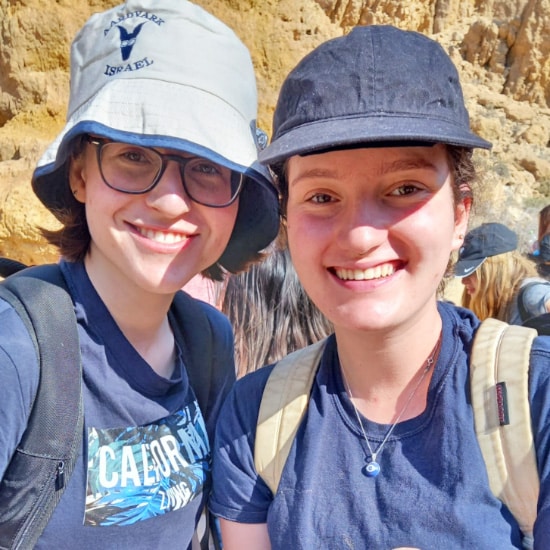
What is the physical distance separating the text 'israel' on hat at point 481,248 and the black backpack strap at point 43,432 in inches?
111

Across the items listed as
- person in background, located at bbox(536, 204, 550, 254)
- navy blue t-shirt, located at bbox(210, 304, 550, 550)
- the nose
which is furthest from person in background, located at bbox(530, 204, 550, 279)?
the nose

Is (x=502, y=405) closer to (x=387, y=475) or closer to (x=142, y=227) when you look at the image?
(x=387, y=475)

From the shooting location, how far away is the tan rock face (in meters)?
6.60

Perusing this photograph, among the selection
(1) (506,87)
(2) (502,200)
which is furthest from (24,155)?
(1) (506,87)

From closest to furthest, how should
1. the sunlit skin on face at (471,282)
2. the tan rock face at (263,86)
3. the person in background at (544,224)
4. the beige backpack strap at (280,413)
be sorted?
the beige backpack strap at (280,413)
the sunlit skin on face at (471,282)
the person in background at (544,224)
the tan rock face at (263,86)

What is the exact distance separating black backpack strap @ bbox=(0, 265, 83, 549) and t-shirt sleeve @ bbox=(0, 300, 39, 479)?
17 millimetres

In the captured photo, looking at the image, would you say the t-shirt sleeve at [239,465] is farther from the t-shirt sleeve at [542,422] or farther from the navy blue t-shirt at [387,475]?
the t-shirt sleeve at [542,422]

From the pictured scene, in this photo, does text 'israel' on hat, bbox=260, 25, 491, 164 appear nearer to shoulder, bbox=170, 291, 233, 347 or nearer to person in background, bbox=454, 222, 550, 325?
shoulder, bbox=170, 291, 233, 347

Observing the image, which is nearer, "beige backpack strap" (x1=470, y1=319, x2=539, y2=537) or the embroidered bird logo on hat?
"beige backpack strap" (x1=470, y1=319, x2=539, y2=537)

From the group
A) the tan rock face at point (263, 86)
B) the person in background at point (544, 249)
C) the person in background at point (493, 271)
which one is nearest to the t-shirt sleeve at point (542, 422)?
the tan rock face at point (263, 86)

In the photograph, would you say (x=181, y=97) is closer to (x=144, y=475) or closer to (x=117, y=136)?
Answer: (x=117, y=136)

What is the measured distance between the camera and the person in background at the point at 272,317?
242 centimetres

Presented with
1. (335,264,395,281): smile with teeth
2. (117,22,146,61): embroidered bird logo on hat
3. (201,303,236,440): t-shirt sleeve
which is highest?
(117,22,146,61): embroidered bird logo on hat

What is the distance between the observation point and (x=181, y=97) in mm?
1433
